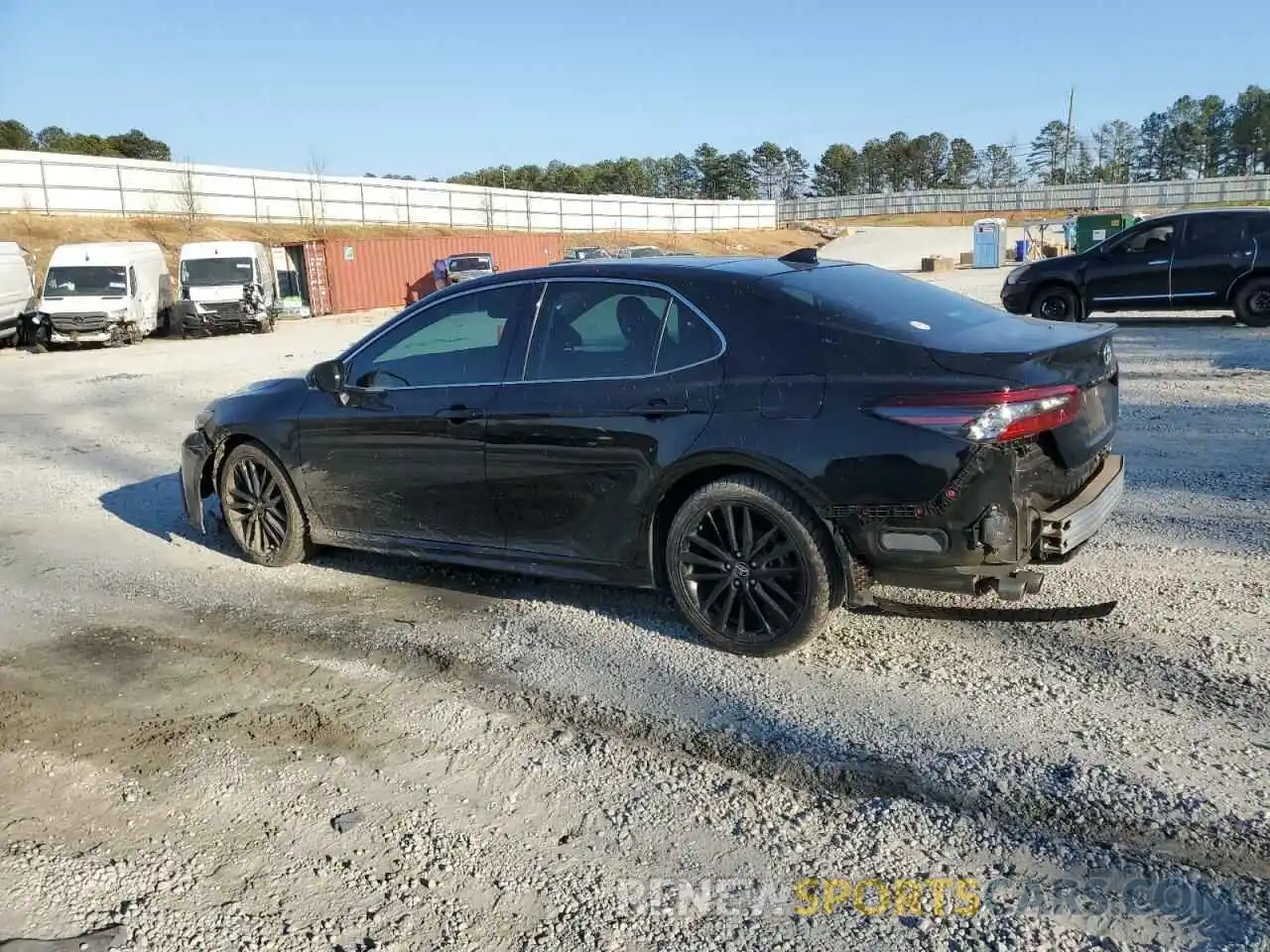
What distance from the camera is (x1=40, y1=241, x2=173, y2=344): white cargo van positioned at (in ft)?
75.9

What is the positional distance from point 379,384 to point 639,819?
9.64 ft

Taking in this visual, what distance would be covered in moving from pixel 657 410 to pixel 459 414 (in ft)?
3.60

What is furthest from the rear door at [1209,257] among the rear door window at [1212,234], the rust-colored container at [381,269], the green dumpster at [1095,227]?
the green dumpster at [1095,227]

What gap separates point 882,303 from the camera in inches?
174

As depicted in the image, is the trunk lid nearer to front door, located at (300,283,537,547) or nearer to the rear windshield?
A: the rear windshield

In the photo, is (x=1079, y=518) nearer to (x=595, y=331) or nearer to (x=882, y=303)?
(x=882, y=303)

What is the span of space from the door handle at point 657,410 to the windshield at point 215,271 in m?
24.9

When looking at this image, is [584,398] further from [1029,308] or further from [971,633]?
[1029,308]

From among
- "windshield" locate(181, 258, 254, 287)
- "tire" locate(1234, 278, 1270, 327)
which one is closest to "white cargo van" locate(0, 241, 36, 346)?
"windshield" locate(181, 258, 254, 287)

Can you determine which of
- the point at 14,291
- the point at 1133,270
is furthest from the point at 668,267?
the point at 14,291

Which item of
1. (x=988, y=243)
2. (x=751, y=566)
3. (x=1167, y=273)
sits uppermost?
(x=988, y=243)

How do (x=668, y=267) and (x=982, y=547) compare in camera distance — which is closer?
(x=982, y=547)

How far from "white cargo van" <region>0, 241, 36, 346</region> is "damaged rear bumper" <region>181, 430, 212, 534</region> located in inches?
783

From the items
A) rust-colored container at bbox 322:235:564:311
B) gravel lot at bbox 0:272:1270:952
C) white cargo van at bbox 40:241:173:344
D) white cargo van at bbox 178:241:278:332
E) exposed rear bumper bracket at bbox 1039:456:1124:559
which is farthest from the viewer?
rust-colored container at bbox 322:235:564:311
